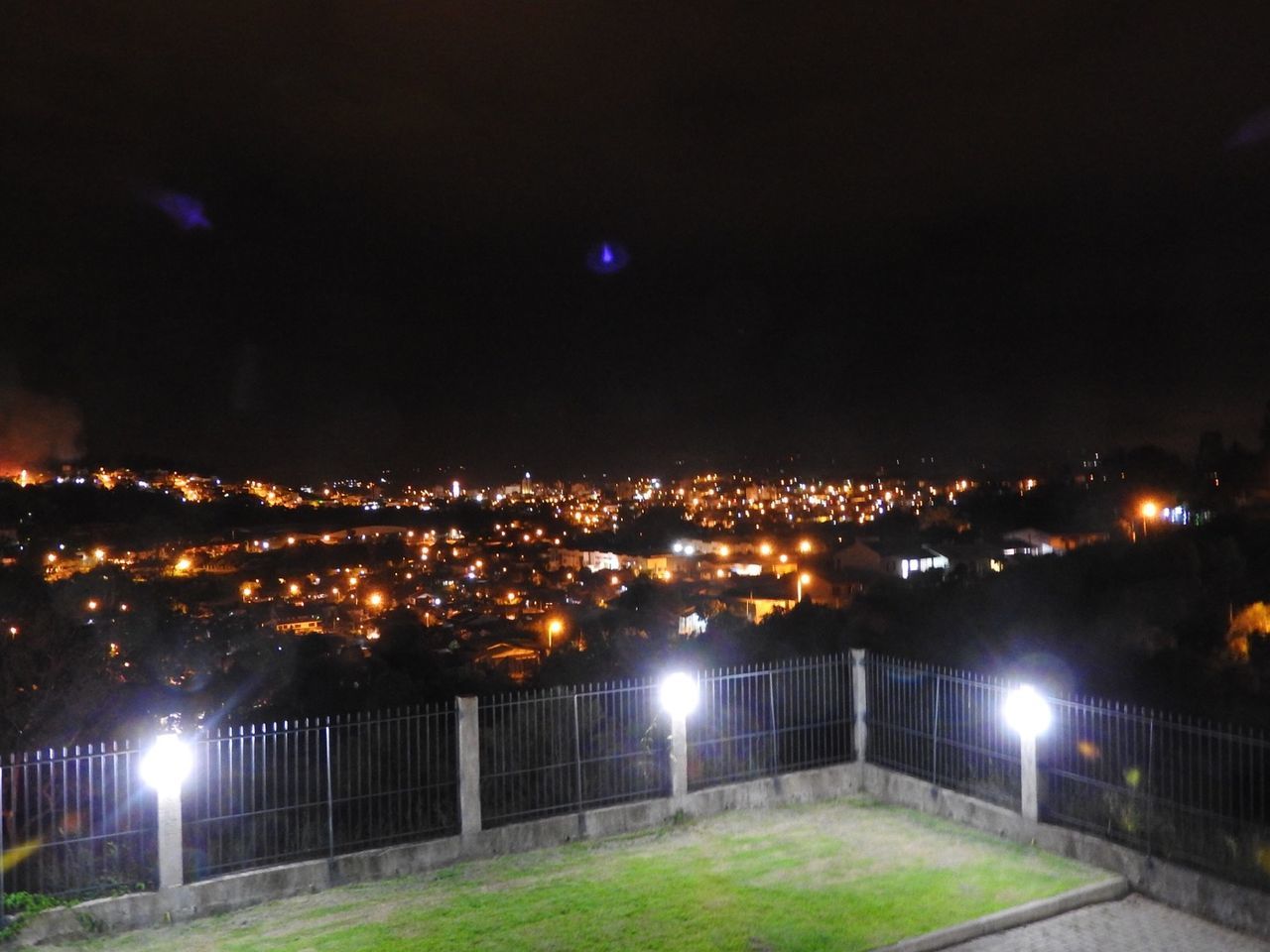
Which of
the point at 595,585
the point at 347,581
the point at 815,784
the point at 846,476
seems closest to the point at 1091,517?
the point at 595,585

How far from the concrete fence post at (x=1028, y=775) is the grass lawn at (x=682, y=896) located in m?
0.44

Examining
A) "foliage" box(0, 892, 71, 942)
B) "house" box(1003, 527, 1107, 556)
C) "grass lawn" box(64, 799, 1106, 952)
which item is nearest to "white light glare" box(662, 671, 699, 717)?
"grass lawn" box(64, 799, 1106, 952)

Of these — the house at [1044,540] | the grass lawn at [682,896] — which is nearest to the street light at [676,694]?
the grass lawn at [682,896]

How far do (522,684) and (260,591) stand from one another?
22818mm

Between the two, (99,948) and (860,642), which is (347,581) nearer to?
(860,642)

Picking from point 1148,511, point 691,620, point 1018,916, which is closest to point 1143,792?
point 1018,916

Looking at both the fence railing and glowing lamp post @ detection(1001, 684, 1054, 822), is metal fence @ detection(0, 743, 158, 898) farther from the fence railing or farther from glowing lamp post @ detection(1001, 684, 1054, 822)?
glowing lamp post @ detection(1001, 684, 1054, 822)

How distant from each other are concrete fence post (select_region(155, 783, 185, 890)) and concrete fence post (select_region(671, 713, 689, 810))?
4817mm

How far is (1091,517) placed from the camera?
184 feet

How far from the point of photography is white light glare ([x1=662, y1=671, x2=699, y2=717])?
11633mm

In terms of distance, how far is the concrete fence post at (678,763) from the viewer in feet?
38.0

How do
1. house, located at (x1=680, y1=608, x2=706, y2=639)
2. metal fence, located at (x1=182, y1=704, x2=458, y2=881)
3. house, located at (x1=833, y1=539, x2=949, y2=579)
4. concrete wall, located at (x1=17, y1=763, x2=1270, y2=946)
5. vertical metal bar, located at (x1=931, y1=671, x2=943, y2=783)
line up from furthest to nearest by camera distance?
house, located at (x1=833, y1=539, x2=949, y2=579)
house, located at (x1=680, y1=608, x2=706, y2=639)
vertical metal bar, located at (x1=931, y1=671, x2=943, y2=783)
metal fence, located at (x1=182, y1=704, x2=458, y2=881)
concrete wall, located at (x1=17, y1=763, x2=1270, y2=946)

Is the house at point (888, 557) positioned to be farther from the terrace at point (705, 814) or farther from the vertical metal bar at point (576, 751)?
the vertical metal bar at point (576, 751)

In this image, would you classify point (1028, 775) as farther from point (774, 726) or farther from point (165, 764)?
point (165, 764)
